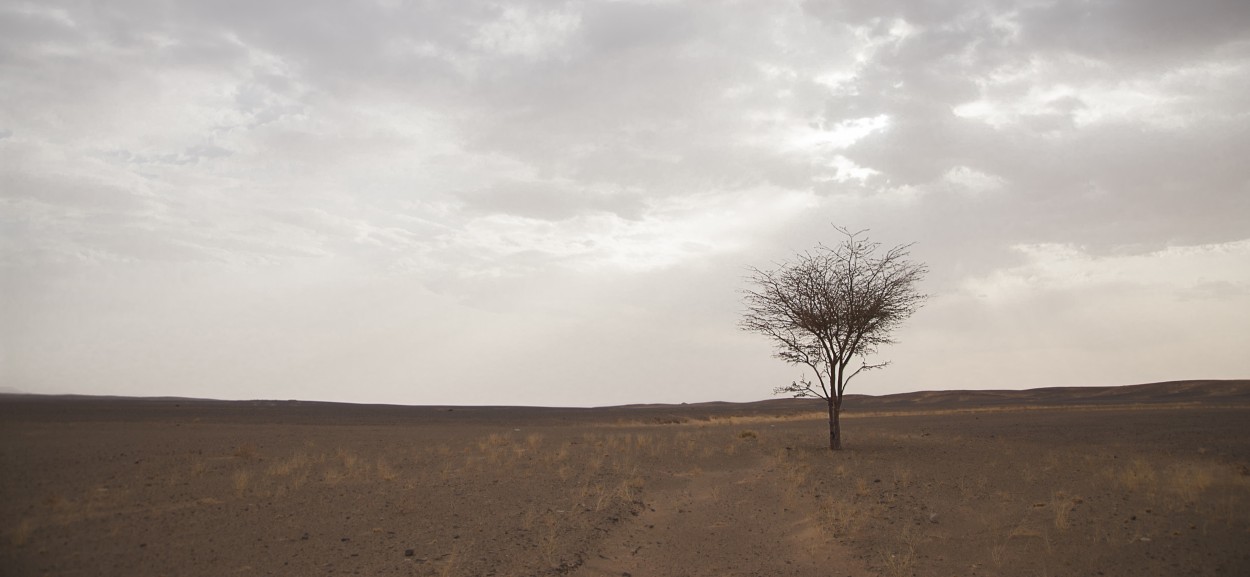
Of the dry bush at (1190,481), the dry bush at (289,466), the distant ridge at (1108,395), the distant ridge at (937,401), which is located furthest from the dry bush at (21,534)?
the distant ridge at (1108,395)

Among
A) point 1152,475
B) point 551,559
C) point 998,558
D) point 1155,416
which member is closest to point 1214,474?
point 1152,475

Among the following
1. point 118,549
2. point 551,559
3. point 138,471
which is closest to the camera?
point 118,549

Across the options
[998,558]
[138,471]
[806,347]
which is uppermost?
[806,347]

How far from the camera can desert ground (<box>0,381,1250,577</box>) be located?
11008mm

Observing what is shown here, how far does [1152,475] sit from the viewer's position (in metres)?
16.6

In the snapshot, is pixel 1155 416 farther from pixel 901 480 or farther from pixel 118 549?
pixel 118 549

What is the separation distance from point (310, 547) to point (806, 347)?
1890 centimetres

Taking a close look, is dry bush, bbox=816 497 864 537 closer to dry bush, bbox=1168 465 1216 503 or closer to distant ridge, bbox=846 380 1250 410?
dry bush, bbox=1168 465 1216 503

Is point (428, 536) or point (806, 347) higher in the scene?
point (806, 347)

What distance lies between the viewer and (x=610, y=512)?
15.0 meters

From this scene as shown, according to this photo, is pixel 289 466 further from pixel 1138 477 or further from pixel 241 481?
pixel 1138 477

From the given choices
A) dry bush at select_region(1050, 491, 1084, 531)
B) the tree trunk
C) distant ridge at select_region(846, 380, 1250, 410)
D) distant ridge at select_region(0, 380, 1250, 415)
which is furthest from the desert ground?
distant ridge at select_region(846, 380, 1250, 410)

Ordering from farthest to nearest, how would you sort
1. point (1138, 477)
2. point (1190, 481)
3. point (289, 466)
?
point (289, 466), point (1138, 477), point (1190, 481)

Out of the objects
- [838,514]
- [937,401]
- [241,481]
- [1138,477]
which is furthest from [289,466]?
[937,401]
